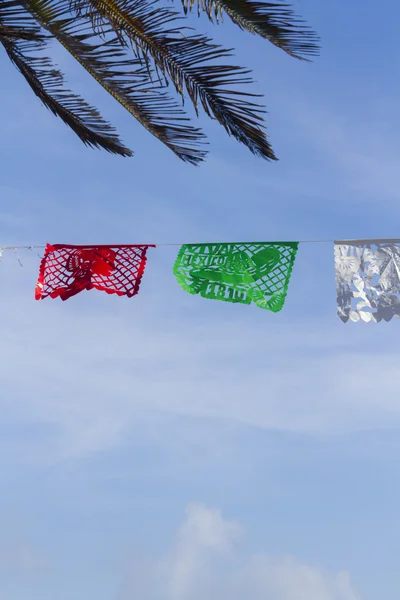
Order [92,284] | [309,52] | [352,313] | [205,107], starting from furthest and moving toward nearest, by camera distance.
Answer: [92,284]
[352,313]
[205,107]
[309,52]

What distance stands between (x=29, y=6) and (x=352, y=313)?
137 inches

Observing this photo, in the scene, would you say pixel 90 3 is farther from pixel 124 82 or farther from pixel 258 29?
pixel 258 29

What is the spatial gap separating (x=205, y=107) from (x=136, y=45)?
662 millimetres

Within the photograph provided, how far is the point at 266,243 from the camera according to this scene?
664 cm

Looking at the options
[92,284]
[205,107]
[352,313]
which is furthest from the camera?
[92,284]

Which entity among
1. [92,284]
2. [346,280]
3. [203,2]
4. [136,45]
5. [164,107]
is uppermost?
[203,2]

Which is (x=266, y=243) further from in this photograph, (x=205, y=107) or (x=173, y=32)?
(x=173, y=32)

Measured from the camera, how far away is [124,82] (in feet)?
18.8

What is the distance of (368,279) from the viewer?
21.4ft

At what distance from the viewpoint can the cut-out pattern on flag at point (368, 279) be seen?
21.0ft

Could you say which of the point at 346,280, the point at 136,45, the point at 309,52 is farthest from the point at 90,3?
the point at 346,280

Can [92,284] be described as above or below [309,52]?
below

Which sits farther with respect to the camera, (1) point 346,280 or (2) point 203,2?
(1) point 346,280

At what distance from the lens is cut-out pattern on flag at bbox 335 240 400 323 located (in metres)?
6.39
